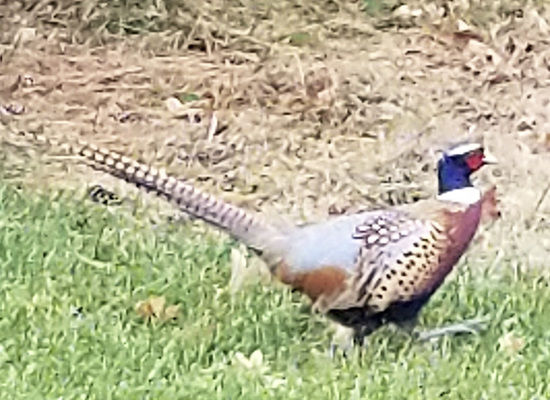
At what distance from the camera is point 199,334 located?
438 centimetres

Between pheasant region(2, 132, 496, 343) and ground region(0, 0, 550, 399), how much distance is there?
142 millimetres

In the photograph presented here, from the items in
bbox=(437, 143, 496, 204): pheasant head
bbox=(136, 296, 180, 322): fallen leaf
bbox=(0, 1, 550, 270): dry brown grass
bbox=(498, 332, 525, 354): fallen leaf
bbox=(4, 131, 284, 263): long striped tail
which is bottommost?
bbox=(0, 1, 550, 270): dry brown grass

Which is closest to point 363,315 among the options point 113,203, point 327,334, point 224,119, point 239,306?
point 327,334

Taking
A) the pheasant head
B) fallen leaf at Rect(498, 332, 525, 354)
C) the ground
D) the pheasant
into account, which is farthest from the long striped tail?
fallen leaf at Rect(498, 332, 525, 354)

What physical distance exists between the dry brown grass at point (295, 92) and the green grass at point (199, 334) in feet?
2.38

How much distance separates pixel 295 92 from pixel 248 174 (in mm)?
551

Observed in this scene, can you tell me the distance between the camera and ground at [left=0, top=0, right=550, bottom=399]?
13.8 feet

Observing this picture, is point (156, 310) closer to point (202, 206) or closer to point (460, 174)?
point (202, 206)

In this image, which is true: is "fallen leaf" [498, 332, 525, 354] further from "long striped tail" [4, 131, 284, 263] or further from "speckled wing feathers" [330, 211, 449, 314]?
"long striped tail" [4, 131, 284, 263]

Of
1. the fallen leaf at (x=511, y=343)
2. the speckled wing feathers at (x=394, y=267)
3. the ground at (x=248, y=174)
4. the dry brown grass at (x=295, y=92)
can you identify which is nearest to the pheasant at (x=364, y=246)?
the speckled wing feathers at (x=394, y=267)

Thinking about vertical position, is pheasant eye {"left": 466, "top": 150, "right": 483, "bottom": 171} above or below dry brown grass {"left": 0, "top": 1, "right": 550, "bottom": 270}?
above

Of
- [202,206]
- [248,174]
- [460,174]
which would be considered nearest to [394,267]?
[460,174]

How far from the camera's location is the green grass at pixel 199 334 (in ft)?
13.3

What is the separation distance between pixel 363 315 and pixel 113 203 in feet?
4.64
